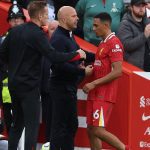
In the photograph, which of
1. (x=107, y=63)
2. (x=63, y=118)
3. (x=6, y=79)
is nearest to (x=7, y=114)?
(x=6, y=79)

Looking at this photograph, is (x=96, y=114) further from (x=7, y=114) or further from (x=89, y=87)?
(x=7, y=114)

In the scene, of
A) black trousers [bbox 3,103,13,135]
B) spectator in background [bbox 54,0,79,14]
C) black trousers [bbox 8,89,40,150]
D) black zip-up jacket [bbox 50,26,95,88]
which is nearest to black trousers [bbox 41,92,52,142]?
black trousers [bbox 3,103,13,135]

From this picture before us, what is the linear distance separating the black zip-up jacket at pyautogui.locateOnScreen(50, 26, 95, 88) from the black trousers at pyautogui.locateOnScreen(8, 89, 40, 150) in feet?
1.77

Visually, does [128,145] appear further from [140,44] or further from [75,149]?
[140,44]

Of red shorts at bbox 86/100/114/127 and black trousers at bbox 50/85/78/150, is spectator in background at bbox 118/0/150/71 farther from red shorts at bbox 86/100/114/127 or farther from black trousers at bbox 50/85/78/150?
black trousers at bbox 50/85/78/150

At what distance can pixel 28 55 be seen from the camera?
8180 mm

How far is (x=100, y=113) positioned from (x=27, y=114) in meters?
1.04

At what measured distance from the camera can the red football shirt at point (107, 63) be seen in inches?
340

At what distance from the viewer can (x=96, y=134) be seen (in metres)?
8.82

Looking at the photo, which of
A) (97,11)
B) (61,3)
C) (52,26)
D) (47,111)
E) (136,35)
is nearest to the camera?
(47,111)

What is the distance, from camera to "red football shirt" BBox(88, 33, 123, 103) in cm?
862

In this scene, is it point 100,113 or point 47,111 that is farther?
point 47,111

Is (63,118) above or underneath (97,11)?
underneath

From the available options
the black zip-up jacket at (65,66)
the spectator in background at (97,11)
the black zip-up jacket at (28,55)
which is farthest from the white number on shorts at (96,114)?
the spectator in background at (97,11)
